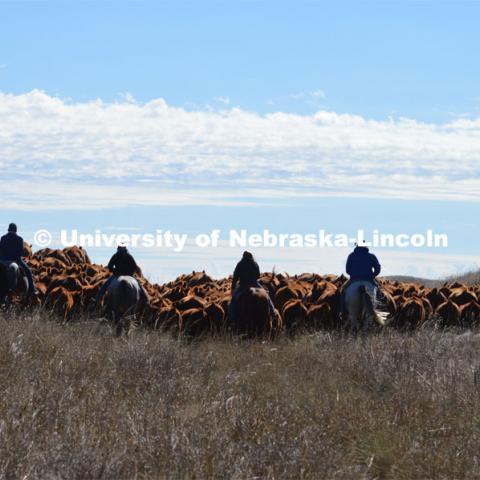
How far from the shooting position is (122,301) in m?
21.7

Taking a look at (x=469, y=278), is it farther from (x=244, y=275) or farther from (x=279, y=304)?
(x=244, y=275)

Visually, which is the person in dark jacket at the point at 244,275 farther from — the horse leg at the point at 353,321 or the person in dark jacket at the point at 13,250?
the person in dark jacket at the point at 13,250

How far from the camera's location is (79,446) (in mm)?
8820

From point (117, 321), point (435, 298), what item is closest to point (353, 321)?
point (117, 321)

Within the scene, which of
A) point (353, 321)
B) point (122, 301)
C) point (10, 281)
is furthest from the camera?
point (10, 281)

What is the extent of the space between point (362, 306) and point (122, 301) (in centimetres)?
540

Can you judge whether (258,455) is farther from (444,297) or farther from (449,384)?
(444,297)

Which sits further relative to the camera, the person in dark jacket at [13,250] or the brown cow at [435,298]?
the brown cow at [435,298]

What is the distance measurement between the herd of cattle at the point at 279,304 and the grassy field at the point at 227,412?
15.8ft

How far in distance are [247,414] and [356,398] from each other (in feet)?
6.37

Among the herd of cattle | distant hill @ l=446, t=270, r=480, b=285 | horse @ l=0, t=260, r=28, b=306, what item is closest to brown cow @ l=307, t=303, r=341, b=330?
the herd of cattle

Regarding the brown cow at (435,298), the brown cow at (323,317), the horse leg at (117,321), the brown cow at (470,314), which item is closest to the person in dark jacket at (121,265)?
the horse leg at (117,321)

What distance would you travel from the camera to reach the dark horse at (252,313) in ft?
70.6

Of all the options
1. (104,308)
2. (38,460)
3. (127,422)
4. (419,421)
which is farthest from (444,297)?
(38,460)
